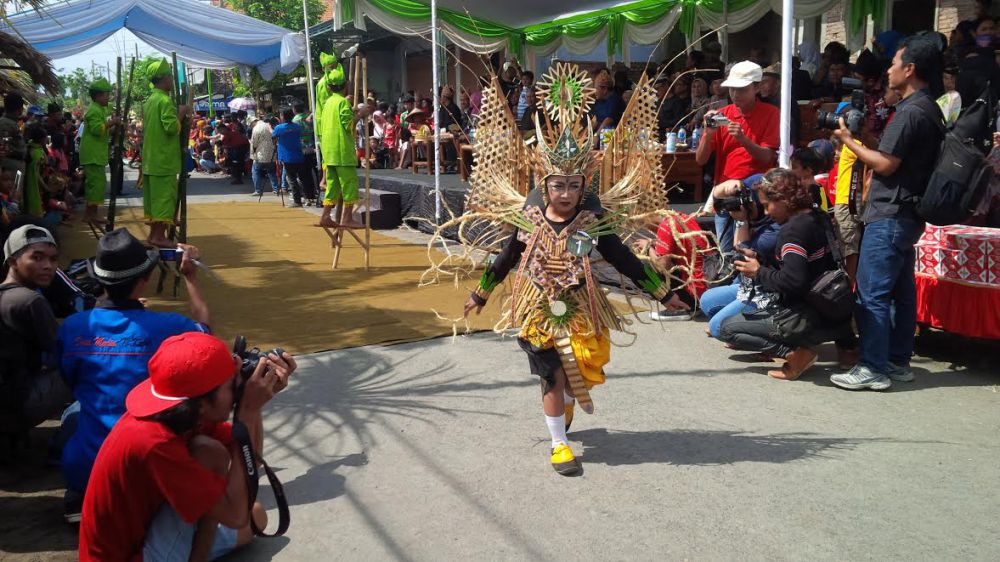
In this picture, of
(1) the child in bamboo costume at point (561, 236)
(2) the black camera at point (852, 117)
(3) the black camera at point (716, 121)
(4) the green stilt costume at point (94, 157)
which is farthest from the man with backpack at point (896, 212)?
(4) the green stilt costume at point (94, 157)

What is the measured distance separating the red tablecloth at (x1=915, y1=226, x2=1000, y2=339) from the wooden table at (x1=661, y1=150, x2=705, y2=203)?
153 inches

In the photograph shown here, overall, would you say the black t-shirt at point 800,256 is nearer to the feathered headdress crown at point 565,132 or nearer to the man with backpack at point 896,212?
the man with backpack at point 896,212

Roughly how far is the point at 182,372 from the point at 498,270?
1933 millimetres

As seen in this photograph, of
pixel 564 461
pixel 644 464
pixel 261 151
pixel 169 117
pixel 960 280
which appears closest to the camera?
pixel 564 461

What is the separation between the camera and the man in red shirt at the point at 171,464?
2359 mm

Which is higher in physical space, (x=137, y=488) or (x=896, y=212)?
(x=896, y=212)

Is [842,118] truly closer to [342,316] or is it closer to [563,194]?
[563,194]

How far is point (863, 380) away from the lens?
490cm

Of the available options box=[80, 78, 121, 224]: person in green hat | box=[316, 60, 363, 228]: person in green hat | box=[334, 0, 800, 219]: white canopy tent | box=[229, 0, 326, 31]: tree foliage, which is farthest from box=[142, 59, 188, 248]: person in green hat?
box=[229, 0, 326, 31]: tree foliage

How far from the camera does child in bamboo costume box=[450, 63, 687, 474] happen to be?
390cm

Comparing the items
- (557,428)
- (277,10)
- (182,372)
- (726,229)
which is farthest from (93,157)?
(277,10)

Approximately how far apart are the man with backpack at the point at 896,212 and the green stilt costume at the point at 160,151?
5.69m

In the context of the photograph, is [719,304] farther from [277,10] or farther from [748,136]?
[277,10]

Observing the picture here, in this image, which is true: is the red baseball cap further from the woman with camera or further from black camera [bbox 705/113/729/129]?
black camera [bbox 705/113/729/129]
